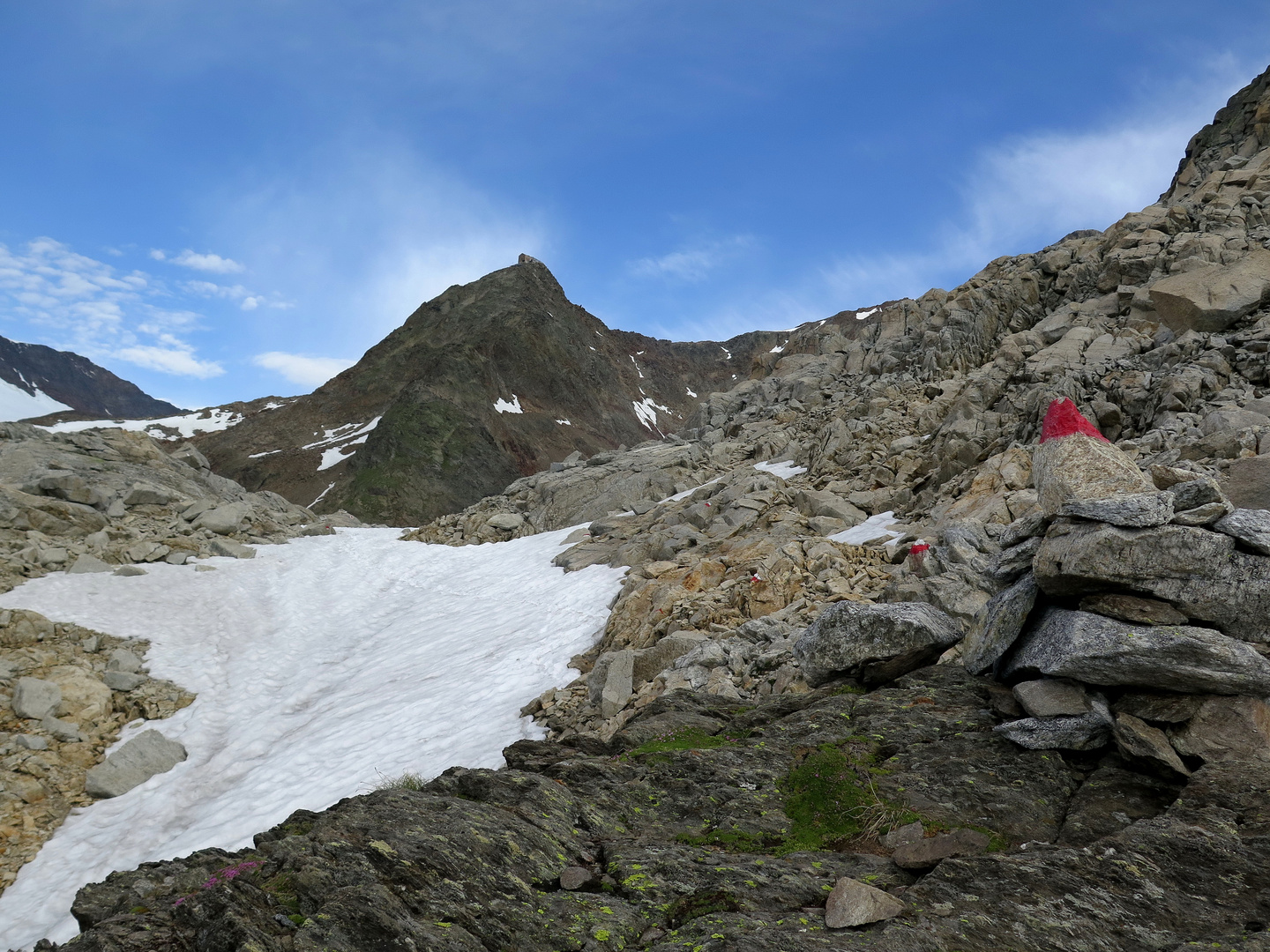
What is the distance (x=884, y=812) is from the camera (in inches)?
266

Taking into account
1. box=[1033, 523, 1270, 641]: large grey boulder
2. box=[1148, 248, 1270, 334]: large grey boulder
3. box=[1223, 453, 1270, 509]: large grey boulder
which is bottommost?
box=[1033, 523, 1270, 641]: large grey boulder

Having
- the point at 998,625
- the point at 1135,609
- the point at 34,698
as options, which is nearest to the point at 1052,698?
the point at 1135,609

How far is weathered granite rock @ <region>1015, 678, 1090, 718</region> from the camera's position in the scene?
7.31m

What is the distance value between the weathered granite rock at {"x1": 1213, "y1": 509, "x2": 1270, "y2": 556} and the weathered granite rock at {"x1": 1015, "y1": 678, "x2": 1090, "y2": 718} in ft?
7.40

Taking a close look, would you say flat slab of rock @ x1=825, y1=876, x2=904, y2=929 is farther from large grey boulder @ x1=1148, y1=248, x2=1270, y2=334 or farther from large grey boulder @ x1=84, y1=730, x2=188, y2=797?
large grey boulder @ x1=1148, y1=248, x2=1270, y2=334

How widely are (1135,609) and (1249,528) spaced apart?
4.67 ft

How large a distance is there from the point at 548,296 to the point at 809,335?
75.4m

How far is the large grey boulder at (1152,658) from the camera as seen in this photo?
6344 mm

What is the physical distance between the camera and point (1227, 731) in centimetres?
642

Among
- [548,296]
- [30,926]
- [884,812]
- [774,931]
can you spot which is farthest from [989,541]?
[548,296]

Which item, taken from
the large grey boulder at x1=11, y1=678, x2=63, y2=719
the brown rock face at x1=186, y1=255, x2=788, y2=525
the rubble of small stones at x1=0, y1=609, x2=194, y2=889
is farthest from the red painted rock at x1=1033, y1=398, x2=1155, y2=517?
the brown rock face at x1=186, y1=255, x2=788, y2=525

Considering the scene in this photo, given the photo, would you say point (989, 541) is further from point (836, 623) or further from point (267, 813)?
point (267, 813)

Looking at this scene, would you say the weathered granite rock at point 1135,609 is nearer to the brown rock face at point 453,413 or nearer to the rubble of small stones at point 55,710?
the rubble of small stones at point 55,710

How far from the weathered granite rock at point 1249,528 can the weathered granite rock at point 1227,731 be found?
1.62 meters
